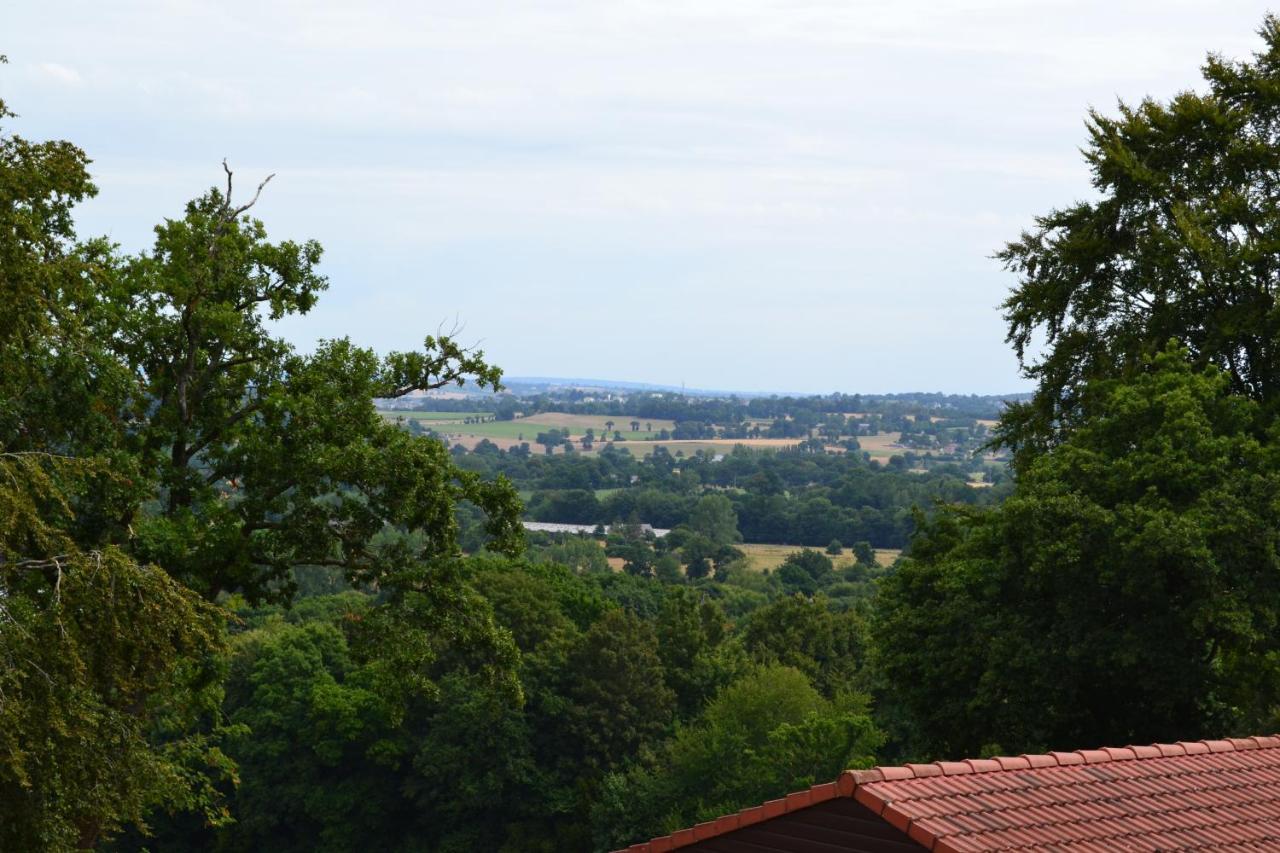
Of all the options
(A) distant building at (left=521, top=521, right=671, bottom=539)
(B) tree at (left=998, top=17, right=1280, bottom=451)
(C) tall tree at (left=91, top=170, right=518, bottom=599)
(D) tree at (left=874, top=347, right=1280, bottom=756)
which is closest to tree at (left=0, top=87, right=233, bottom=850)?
(C) tall tree at (left=91, top=170, right=518, bottom=599)

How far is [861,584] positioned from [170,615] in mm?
96759

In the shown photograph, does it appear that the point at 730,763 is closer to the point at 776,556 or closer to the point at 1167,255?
the point at 1167,255

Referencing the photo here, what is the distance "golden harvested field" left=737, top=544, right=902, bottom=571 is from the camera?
433 ft

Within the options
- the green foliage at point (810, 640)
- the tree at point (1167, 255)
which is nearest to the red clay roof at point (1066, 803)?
the tree at point (1167, 255)

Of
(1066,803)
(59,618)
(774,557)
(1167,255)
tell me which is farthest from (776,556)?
(1066,803)

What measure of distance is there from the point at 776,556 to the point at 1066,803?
132 meters

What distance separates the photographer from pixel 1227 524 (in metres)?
20.2

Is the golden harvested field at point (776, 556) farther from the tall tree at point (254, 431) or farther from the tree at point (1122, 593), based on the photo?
the tall tree at point (254, 431)

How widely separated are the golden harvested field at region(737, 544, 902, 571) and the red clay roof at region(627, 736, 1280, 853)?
367ft

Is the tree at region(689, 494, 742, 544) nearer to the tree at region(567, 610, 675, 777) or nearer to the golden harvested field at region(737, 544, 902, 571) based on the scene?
the golden harvested field at region(737, 544, 902, 571)

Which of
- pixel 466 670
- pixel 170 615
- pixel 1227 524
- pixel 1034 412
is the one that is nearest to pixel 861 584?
pixel 466 670

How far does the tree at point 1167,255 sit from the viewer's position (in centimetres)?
2436

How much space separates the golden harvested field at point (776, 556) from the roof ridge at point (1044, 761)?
364ft

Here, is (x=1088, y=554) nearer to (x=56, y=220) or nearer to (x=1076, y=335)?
(x=1076, y=335)
